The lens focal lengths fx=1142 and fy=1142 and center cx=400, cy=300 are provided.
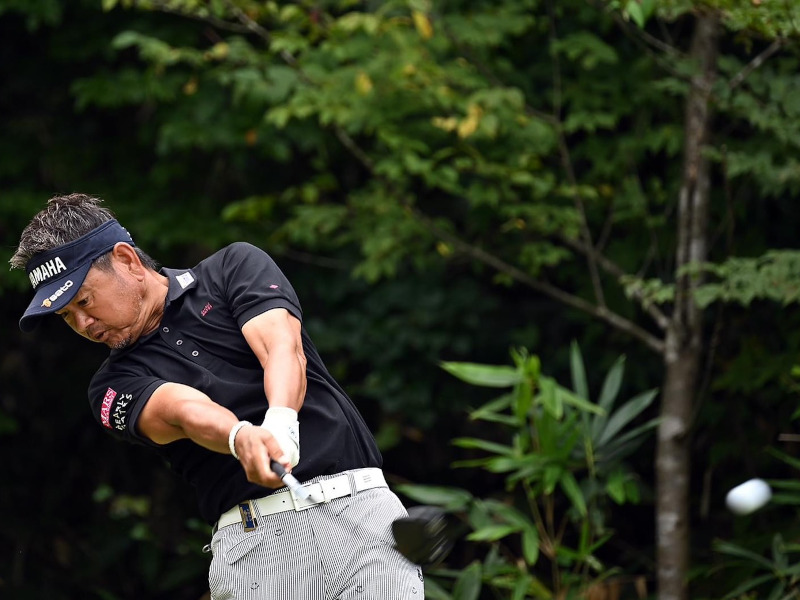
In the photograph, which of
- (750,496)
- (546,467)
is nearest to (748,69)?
(546,467)

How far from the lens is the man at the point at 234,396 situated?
2.78 m

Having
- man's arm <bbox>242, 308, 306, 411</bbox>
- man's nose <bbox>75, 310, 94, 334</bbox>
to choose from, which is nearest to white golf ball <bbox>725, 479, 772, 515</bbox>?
man's arm <bbox>242, 308, 306, 411</bbox>

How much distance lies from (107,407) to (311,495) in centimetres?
56

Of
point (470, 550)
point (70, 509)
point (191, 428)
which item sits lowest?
point (70, 509)

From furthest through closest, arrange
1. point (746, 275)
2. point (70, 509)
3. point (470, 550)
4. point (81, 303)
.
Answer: point (70, 509), point (470, 550), point (746, 275), point (81, 303)

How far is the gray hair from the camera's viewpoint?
9.21 ft

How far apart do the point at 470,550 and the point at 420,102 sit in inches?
117

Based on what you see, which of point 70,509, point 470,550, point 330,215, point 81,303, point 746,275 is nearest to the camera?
point 81,303

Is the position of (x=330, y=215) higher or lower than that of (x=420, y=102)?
lower

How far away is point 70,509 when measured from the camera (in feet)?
26.5

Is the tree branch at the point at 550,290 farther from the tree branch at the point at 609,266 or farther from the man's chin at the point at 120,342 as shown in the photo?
the man's chin at the point at 120,342

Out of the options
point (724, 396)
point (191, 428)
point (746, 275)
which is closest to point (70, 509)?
point (724, 396)

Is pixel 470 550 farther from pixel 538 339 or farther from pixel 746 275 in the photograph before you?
pixel 746 275

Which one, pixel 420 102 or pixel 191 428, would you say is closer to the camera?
pixel 191 428
